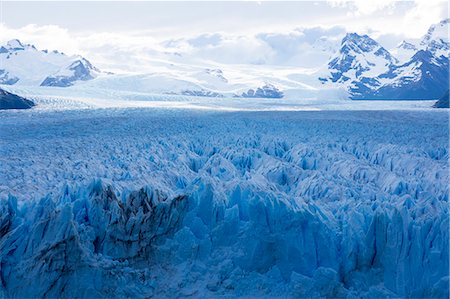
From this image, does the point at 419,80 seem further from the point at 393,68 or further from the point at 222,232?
the point at 222,232

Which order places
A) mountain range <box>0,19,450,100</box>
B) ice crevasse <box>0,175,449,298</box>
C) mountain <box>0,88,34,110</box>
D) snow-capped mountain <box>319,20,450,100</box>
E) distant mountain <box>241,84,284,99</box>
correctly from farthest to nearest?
snow-capped mountain <box>319,20,450,100</box> → mountain range <box>0,19,450,100</box> → distant mountain <box>241,84,284,99</box> → mountain <box>0,88,34,110</box> → ice crevasse <box>0,175,449,298</box>

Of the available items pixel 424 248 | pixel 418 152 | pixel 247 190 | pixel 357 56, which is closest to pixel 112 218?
pixel 247 190

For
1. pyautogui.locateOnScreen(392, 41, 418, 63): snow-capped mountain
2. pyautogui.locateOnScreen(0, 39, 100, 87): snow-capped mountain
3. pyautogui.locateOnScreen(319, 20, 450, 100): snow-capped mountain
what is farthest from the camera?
pyautogui.locateOnScreen(392, 41, 418, 63): snow-capped mountain

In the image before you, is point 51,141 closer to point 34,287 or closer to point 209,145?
point 209,145

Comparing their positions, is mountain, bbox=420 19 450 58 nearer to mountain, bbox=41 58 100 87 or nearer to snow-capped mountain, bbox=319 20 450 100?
snow-capped mountain, bbox=319 20 450 100

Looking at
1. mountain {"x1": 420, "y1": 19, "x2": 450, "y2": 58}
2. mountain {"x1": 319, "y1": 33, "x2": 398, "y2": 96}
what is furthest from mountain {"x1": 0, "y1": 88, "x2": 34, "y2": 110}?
mountain {"x1": 420, "y1": 19, "x2": 450, "y2": 58}

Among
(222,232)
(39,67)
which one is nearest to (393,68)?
(39,67)
